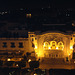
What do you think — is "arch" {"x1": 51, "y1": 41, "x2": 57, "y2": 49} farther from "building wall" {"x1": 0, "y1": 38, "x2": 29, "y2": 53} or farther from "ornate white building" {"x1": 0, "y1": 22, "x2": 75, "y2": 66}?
"building wall" {"x1": 0, "y1": 38, "x2": 29, "y2": 53}

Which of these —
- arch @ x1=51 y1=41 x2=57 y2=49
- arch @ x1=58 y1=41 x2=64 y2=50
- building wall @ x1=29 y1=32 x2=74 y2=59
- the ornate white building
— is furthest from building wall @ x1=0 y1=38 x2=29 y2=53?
arch @ x1=58 y1=41 x2=64 y2=50

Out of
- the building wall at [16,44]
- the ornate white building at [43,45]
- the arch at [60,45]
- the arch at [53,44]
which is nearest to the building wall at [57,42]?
the ornate white building at [43,45]

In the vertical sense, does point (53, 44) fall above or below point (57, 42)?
below

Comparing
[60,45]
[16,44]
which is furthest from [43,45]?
[16,44]

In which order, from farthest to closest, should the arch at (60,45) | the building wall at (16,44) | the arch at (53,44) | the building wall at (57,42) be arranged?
the building wall at (16,44)
the arch at (53,44)
the arch at (60,45)
the building wall at (57,42)

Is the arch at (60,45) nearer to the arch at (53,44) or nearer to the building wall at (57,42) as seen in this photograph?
the building wall at (57,42)

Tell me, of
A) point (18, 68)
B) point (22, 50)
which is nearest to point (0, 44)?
point (22, 50)

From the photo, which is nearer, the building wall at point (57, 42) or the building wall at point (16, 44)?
the building wall at point (57, 42)

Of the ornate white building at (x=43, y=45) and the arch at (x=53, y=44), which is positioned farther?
the arch at (x=53, y=44)

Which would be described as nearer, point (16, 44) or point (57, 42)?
point (57, 42)

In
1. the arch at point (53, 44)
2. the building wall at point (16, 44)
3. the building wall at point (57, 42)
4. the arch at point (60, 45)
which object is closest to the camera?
the building wall at point (57, 42)

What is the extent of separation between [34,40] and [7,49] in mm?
7207

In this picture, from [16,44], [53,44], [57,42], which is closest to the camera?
[57,42]

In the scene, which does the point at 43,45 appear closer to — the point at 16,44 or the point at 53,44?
the point at 53,44
